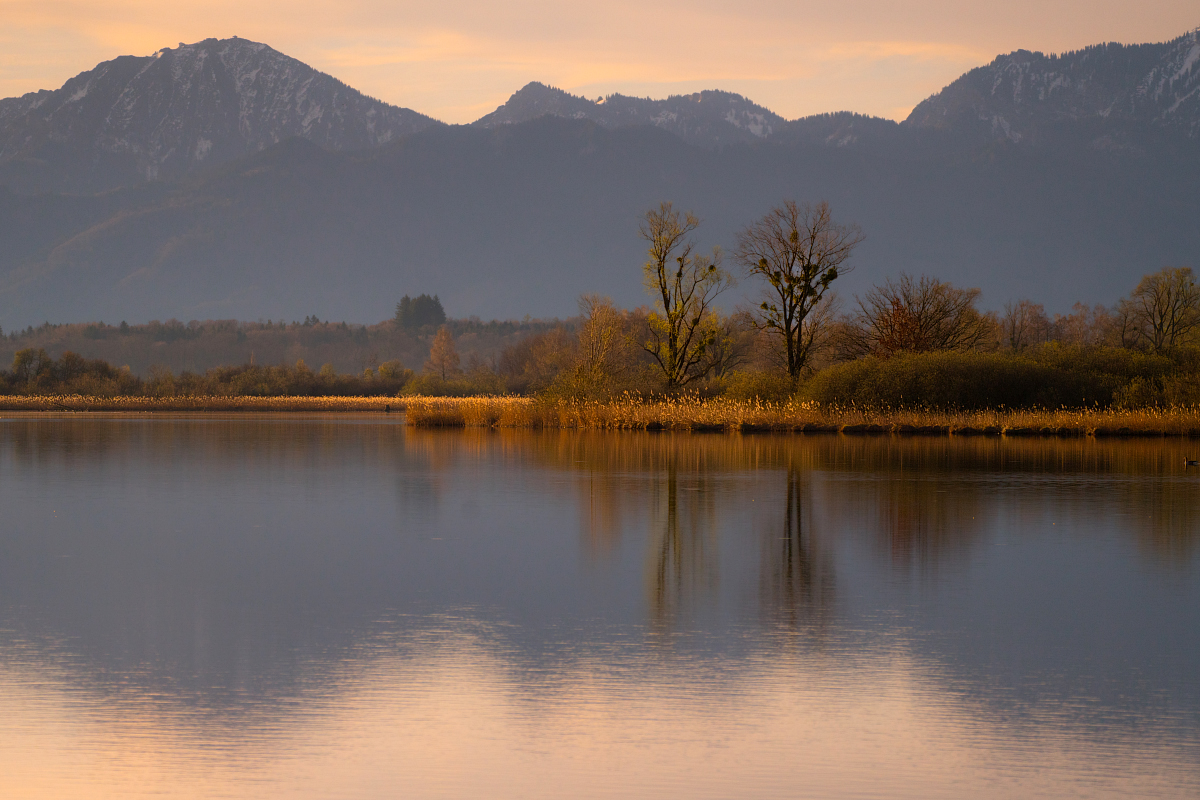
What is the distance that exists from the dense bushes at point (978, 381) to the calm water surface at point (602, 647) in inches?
922

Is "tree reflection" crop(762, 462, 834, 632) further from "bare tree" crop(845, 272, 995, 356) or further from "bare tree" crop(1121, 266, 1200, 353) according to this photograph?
"bare tree" crop(1121, 266, 1200, 353)

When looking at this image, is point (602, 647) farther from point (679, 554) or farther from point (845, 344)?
point (845, 344)

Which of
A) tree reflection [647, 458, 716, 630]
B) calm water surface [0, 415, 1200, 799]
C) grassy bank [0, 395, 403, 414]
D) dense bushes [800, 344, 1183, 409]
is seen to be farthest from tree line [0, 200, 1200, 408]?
tree reflection [647, 458, 716, 630]

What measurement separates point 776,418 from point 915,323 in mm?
7379

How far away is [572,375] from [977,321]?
1848 cm

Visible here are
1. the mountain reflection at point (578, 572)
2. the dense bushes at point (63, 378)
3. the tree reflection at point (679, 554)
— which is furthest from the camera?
the dense bushes at point (63, 378)

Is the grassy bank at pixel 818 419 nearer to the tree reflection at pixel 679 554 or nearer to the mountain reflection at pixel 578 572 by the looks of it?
the mountain reflection at pixel 578 572

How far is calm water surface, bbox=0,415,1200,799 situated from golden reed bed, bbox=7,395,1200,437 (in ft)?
74.3

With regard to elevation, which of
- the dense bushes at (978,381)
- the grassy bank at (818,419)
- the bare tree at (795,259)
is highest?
the bare tree at (795,259)

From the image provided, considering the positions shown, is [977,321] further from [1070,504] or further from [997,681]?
[997,681]

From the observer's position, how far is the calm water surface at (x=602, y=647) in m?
6.04

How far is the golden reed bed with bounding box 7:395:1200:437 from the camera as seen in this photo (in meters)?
39.7

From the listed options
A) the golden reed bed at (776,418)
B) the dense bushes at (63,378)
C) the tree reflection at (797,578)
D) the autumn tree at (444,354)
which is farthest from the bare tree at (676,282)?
the autumn tree at (444,354)

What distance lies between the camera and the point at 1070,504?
18.0m
